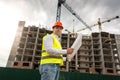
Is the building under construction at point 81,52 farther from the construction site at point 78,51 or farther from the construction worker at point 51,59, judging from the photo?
the construction worker at point 51,59

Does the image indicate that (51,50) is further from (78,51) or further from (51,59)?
(78,51)

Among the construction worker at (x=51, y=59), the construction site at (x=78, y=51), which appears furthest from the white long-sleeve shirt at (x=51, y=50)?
the construction site at (x=78, y=51)

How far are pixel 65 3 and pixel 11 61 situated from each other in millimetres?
31145

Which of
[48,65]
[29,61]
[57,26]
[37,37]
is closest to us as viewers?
[48,65]

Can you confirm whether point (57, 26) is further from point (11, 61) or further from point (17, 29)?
point (17, 29)

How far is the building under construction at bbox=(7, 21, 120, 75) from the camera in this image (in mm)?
54125

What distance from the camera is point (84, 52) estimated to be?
195 ft

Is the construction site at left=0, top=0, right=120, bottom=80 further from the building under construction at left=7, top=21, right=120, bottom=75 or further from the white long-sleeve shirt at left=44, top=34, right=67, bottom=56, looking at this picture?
the white long-sleeve shirt at left=44, top=34, right=67, bottom=56

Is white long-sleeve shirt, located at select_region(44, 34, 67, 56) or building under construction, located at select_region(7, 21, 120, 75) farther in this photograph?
building under construction, located at select_region(7, 21, 120, 75)

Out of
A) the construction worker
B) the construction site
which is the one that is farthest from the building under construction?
the construction worker

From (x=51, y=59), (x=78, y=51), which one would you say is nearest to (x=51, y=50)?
(x=51, y=59)

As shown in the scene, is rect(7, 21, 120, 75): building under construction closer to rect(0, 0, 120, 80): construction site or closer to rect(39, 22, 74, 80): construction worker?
rect(0, 0, 120, 80): construction site

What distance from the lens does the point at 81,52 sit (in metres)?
59.1

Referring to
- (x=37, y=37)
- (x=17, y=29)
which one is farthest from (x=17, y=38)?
(x=37, y=37)
